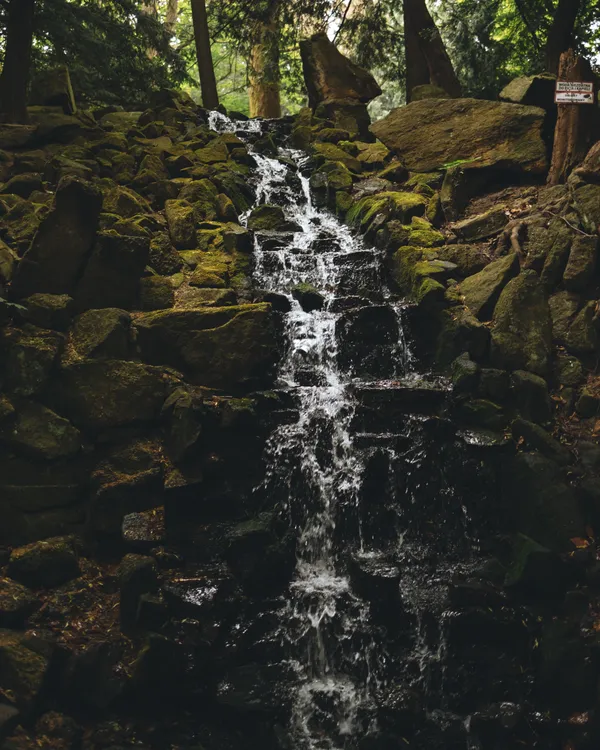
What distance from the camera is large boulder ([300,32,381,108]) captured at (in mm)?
16766

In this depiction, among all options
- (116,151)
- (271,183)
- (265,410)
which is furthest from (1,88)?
(265,410)

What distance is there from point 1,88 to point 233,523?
1040 cm

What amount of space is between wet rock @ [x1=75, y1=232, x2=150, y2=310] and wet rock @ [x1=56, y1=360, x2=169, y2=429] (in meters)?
1.12

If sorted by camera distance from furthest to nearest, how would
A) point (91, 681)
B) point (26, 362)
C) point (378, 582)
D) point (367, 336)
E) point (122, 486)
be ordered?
point (367, 336) < point (26, 362) < point (122, 486) < point (378, 582) < point (91, 681)

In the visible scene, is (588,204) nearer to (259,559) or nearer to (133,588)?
(259,559)

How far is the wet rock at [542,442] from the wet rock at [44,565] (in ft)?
16.4

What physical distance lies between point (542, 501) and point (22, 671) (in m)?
5.15

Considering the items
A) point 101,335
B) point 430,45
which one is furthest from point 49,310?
point 430,45

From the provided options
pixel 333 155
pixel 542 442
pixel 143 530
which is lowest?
pixel 143 530

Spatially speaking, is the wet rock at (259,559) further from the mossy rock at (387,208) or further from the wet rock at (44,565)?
the mossy rock at (387,208)

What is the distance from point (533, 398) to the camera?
279 inches

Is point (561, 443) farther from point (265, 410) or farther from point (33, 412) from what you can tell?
point (33, 412)

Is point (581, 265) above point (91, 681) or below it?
above

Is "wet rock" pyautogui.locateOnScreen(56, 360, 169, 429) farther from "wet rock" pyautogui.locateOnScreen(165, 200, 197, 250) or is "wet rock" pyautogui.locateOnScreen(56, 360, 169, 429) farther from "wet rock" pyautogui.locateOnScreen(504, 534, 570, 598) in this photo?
"wet rock" pyautogui.locateOnScreen(504, 534, 570, 598)
